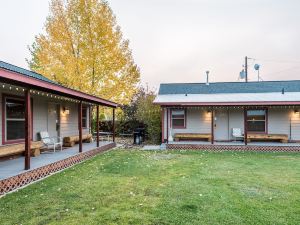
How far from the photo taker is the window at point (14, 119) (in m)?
8.16

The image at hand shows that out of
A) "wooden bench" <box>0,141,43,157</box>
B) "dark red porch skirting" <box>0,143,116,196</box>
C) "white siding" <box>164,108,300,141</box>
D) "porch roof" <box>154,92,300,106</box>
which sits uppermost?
"porch roof" <box>154,92,300,106</box>

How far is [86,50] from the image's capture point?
50.1ft

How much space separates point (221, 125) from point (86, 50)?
9.02 meters

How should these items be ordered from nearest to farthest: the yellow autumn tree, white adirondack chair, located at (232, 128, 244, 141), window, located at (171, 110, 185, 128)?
white adirondack chair, located at (232, 128, 244, 141), the yellow autumn tree, window, located at (171, 110, 185, 128)

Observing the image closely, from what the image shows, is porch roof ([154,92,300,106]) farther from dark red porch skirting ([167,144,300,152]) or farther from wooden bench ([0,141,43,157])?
wooden bench ([0,141,43,157])

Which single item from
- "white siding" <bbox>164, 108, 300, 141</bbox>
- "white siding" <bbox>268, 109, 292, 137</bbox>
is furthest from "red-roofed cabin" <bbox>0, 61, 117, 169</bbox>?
"white siding" <bbox>268, 109, 292, 137</bbox>

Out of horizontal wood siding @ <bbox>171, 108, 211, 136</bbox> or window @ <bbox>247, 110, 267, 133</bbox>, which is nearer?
window @ <bbox>247, 110, 267, 133</bbox>

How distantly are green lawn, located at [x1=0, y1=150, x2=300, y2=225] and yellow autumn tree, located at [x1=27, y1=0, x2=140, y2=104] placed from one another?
8.29 metres

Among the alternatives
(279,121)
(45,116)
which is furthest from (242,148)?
(45,116)

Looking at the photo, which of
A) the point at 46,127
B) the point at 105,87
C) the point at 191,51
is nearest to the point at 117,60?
the point at 105,87

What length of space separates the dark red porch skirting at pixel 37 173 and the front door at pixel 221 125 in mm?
8022

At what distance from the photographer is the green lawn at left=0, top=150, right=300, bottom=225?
4.05m

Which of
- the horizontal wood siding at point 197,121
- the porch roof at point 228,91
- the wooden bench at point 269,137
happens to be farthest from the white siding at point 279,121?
the horizontal wood siding at point 197,121

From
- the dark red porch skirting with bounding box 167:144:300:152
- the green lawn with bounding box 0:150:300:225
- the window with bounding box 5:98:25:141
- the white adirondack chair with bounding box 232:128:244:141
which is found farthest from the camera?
the white adirondack chair with bounding box 232:128:244:141
